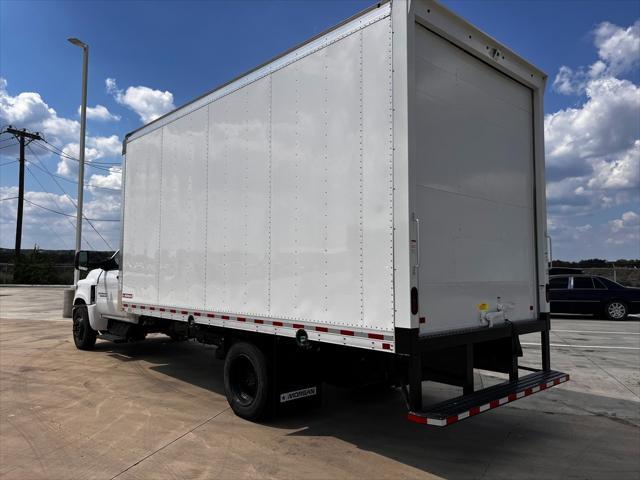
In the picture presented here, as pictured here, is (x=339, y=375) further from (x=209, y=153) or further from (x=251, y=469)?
(x=209, y=153)

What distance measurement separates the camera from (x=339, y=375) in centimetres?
512

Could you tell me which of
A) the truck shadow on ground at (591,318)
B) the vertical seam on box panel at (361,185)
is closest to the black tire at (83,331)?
the vertical seam on box panel at (361,185)

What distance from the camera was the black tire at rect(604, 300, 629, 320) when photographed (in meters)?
16.2

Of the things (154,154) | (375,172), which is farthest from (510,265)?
(154,154)

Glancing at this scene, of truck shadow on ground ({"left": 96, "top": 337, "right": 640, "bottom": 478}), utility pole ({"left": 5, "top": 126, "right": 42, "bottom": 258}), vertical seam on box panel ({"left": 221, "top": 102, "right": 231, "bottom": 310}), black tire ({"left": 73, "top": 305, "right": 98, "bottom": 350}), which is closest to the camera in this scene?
truck shadow on ground ({"left": 96, "top": 337, "right": 640, "bottom": 478})

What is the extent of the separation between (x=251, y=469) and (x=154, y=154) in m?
4.85

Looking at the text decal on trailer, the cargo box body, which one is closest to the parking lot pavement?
the text decal on trailer

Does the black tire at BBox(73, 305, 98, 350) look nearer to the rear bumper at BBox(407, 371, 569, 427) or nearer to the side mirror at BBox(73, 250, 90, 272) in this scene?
the side mirror at BBox(73, 250, 90, 272)

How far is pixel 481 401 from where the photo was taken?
426cm

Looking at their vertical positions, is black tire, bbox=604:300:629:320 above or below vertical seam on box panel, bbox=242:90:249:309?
below

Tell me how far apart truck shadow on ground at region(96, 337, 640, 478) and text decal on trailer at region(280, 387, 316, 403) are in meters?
0.23

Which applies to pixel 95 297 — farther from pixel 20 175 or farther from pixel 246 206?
pixel 20 175

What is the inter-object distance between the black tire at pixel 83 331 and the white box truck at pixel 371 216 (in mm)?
4316

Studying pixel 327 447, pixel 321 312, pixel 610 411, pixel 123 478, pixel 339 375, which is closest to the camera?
pixel 123 478
